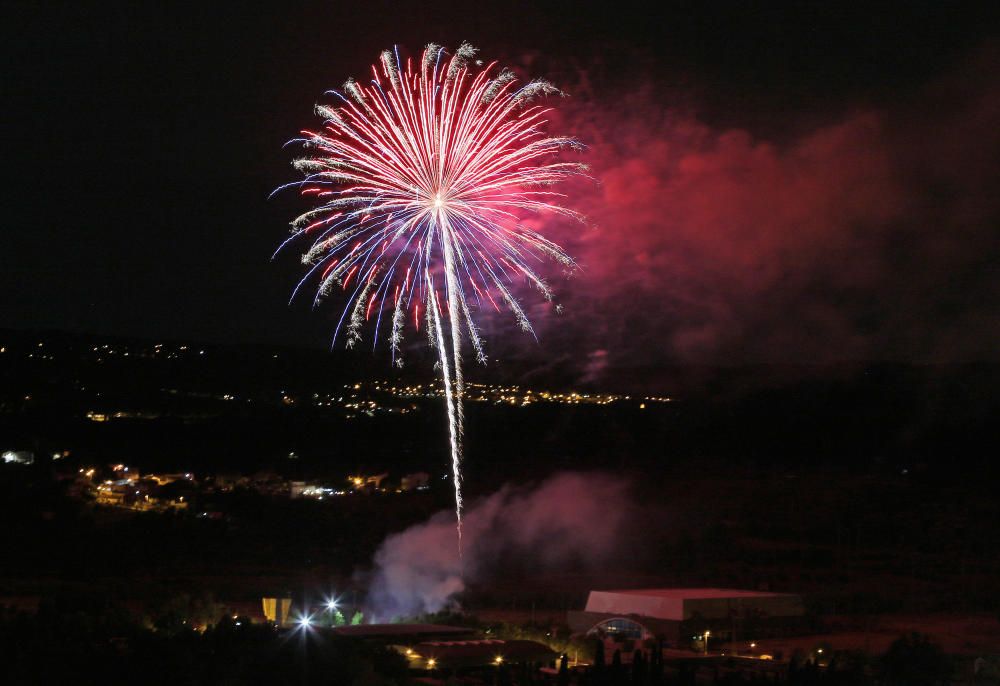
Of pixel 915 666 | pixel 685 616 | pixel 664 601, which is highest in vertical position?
pixel 664 601

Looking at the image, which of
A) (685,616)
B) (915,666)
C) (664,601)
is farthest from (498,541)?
(915,666)

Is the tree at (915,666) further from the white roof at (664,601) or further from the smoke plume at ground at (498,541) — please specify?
the smoke plume at ground at (498,541)

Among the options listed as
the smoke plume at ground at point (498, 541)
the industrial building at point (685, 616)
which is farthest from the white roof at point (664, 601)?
the smoke plume at ground at point (498, 541)

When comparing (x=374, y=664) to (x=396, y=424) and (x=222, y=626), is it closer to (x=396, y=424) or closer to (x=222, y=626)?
(x=222, y=626)

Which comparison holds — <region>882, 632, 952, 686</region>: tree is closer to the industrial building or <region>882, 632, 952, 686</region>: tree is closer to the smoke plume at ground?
the industrial building

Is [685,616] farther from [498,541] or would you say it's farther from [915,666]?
[498,541]

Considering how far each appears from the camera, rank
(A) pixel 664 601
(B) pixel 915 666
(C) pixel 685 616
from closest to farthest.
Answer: (B) pixel 915 666 < (C) pixel 685 616 < (A) pixel 664 601
